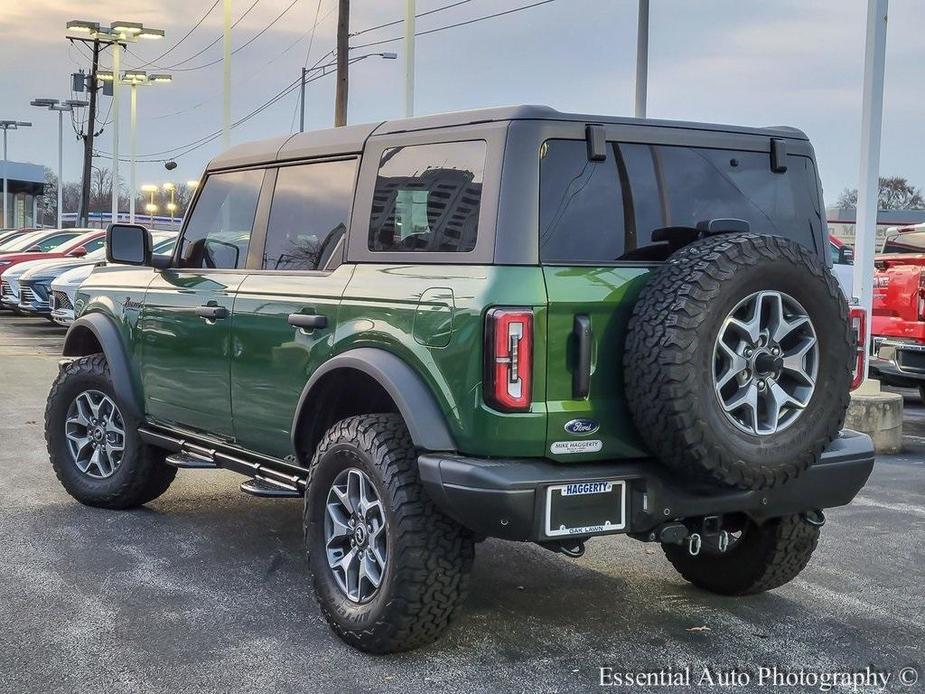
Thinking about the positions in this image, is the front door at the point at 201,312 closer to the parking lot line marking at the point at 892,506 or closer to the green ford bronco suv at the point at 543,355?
the green ford bronco suv at the point at 543,355

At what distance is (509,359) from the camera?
3.95 m

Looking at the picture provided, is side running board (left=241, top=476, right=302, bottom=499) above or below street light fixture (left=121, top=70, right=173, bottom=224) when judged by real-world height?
below

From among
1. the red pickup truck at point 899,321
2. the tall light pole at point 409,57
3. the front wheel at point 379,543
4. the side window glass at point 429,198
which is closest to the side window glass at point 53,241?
the tall light pole at point 409,57

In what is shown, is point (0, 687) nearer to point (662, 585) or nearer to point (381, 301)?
point (381, 301)

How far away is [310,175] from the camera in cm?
527

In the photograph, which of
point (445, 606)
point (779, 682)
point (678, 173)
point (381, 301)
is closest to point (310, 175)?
point (381, 301)

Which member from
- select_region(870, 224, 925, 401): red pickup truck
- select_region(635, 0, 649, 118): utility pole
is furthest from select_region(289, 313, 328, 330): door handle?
select_region(635, 0, 649, 118): utility pole

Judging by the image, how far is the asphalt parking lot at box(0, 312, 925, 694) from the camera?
4.15 metres

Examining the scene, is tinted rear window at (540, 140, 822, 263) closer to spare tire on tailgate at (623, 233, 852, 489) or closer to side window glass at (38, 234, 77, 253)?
spare tire on tailgate at (623, 233, 852, 489)

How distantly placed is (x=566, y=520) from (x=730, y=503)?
69 centimetres

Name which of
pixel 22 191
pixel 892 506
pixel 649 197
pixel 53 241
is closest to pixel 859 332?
pixel 892 506

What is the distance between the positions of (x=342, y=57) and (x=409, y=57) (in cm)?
870

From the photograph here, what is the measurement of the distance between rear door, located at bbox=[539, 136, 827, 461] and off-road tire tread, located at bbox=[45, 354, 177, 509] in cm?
309

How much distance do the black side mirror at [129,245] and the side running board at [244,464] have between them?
91 cm
